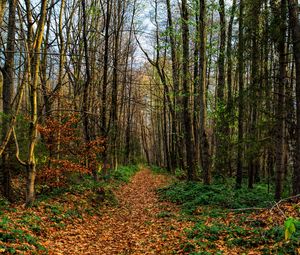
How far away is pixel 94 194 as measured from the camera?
12.8 metres

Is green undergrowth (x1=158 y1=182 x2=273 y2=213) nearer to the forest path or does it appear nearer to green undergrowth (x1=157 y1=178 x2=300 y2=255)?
green undergrowth (x1=157 y1=178 x2=300 y2=255)

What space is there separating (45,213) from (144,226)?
2.95 m


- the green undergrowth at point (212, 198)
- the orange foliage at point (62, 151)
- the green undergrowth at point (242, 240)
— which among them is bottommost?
the green undergrowth at point (212, 198)

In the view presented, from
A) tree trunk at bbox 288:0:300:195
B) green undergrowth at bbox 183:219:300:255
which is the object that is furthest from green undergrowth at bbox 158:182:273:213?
green undergrowth at bbox 183:219:300:255

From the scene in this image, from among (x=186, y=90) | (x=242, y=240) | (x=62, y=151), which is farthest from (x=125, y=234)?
(x=186, y=90)

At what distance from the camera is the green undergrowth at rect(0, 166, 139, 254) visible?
634 cm

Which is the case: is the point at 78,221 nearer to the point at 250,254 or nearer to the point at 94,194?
the point at 94,194

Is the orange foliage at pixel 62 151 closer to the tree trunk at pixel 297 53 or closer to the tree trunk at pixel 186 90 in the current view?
the tree trunk at pixel 186 90

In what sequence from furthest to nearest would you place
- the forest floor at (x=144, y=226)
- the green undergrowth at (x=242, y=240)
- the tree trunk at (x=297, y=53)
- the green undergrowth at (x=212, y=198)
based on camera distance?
the green undergrowth at (x=212, y=198)
the tree trunk at (x=297, y=53)
the forest floor at (x=144, y=226)
the green undergrowth at (x=242, y=240)

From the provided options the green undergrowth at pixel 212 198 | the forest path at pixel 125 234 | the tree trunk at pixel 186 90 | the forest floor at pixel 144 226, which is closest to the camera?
the forest floor at pixel 144 226

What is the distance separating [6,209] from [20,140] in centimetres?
266

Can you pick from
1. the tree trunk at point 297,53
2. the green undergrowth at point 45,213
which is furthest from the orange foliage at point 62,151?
the tree trunk at point 297,53

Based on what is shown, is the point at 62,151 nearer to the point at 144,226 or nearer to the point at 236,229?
the point at 144,226

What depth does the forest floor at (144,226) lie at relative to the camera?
6.27 metres
